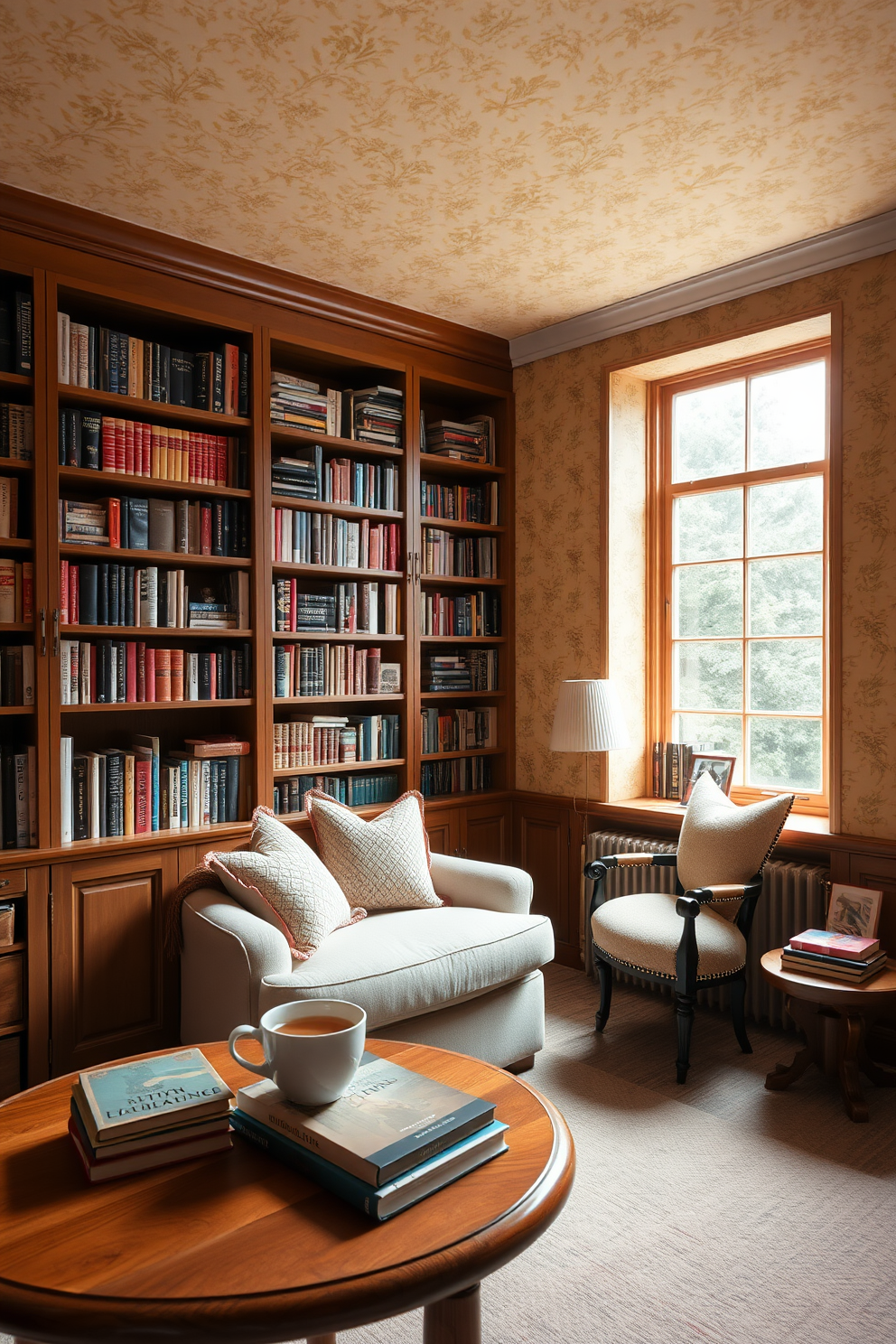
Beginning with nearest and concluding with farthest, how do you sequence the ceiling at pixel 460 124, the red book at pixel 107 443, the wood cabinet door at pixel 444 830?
the ceiling at pixel 460 124, the red book at pixel 107 443, the wood cabinet door at pixel 444 830

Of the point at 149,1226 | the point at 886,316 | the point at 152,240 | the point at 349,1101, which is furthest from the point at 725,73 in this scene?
the point at 149,1226

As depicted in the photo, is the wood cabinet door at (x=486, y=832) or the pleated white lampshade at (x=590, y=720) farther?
the wood cabinet door at (x=486, y=832)

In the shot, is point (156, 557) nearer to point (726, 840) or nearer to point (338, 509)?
point (338, 509)

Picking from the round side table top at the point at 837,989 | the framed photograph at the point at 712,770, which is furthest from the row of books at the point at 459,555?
the round side table top at the point at 837,989

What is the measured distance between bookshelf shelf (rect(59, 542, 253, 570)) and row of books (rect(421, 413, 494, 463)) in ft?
3.77

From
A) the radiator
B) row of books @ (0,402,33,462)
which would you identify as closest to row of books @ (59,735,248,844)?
row of books @ (0,402,33,462)

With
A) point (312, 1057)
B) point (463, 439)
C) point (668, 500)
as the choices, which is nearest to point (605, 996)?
point (668, 500)

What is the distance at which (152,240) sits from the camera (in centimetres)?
314

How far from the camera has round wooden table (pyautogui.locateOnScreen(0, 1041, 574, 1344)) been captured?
1.01 metres

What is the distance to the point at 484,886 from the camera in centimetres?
328

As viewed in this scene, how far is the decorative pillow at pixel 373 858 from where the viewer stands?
3.13 meters

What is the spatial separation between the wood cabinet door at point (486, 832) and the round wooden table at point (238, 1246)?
279 cm

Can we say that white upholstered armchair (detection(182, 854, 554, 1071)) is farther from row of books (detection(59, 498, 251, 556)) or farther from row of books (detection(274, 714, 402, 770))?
row of books (detection(59, 498, 251, 556))

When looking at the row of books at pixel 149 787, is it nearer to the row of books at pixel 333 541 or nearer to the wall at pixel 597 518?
the row of books at pixel 333 541
